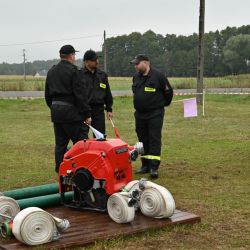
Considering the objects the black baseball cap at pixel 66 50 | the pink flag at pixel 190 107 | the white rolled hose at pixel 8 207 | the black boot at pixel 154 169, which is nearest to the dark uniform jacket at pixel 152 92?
the black boot at pixel 154 169

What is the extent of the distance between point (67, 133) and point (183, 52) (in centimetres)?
6268

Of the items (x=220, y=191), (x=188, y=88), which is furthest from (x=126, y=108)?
(x=220, y=191)

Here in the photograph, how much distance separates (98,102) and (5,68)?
102745mm

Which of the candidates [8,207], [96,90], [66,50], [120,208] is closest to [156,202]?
[120,208]

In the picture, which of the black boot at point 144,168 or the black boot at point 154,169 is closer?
the black boot at point 154,169

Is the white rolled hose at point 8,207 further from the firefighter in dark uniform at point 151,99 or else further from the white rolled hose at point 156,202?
the firefighter in dark uniform at point 151,99

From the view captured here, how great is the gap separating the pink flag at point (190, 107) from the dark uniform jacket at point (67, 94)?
9460 mm

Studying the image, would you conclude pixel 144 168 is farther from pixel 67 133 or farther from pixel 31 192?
pixel 31 192

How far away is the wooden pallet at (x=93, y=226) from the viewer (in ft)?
14.7

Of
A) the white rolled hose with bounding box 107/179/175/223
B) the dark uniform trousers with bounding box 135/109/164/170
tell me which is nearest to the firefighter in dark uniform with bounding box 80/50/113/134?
the dark uniform trousers with bounding box 135/109/164/170

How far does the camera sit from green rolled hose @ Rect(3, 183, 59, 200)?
18.7 ft

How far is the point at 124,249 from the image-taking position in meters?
4.52

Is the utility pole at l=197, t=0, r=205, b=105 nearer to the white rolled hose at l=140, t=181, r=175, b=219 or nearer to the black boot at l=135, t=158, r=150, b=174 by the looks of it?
the black boot at l=135, t=158, r=150, b=174

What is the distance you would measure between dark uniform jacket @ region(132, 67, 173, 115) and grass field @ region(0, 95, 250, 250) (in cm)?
107
